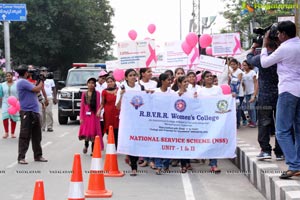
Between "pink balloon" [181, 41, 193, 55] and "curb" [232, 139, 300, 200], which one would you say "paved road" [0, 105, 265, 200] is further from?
"pink balloon" [181, 41, 193, 55]

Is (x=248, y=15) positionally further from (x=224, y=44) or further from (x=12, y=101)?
(x=12, y=101)

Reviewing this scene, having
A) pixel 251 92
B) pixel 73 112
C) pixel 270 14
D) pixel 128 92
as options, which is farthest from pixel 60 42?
pixel 128 92

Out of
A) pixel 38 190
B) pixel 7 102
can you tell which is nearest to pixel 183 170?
pixel 38 190

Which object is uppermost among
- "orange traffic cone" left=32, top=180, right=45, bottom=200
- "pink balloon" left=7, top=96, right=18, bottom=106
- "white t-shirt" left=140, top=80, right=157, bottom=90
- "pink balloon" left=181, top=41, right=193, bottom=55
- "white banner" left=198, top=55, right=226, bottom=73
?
"pink balloon" left=181, top=41, right=193, bottom=55

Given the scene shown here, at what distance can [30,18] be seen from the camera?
43.2 metres

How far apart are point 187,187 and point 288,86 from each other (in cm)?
232

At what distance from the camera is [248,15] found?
28844 millimetres

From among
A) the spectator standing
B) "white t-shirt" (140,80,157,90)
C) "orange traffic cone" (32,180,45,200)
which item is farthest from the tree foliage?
"orange traffic cone" (32,180,45,200)

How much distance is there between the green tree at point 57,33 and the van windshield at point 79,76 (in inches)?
979

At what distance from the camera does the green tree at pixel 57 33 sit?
43812 mm

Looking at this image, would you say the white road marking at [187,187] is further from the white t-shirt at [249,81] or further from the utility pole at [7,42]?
the utility pole at [7,42]

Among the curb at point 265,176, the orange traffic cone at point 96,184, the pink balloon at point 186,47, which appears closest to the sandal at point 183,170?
the curb at point 265,176

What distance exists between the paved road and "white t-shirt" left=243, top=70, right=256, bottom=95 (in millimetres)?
3620

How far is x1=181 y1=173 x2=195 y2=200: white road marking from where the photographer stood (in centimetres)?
730
